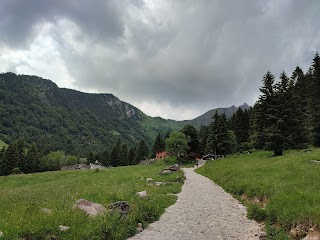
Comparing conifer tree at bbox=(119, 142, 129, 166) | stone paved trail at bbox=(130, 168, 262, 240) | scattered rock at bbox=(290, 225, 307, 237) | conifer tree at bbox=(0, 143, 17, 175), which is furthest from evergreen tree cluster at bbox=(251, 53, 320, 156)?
conifer tree at bbox=(119, 142, 129, 166)

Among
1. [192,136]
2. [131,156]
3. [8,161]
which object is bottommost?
[8,161]

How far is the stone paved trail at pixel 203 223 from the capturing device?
13.4 m

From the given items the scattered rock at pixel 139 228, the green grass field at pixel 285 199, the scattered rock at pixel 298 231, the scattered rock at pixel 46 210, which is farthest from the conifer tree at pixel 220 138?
the scattered rock at pixel 46 210

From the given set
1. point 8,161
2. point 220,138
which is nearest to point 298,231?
point 220,138

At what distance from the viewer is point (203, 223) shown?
51.9 feet

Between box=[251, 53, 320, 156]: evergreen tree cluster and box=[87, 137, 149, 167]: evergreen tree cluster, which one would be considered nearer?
box=[251, 53, 320, 156]: evergreen tree cluster

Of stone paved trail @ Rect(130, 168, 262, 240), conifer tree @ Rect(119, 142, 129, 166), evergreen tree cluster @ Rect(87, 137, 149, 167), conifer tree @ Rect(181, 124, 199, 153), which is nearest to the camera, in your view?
stone paved trail @ Rect(130, 168, 262, 240)

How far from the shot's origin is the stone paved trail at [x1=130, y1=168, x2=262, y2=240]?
1339 cm

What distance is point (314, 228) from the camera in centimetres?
1145

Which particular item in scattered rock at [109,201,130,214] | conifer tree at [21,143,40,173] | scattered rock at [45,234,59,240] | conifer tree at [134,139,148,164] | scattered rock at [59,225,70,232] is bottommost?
scattered rock at [45,234,59,240]

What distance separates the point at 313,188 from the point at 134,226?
10.6m

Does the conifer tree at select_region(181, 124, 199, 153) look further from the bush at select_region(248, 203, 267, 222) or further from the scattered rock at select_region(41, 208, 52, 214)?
the scattered rock at select_region(41, 208, 52, 214)

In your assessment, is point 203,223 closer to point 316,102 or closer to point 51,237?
point 51,237

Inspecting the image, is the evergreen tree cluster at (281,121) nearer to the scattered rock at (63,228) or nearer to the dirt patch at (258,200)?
the dirt patch at (258,200)
